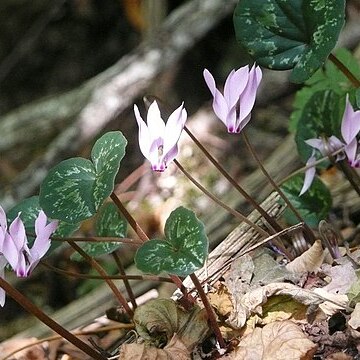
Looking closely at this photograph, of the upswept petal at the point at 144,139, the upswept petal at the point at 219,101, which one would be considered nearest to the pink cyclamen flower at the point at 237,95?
the upswept petal at the point at 219,101

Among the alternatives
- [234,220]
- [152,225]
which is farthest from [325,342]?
[152,225]

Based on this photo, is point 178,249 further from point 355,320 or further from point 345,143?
point 345,143

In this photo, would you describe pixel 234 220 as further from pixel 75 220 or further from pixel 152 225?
pixel 75 220

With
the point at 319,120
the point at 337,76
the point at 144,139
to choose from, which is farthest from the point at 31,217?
the point at 337,76

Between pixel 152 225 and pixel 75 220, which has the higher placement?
pixel 75 220

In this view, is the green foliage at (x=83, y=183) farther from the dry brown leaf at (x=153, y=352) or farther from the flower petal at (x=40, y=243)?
the dry brown leaf at (x=153, y=352)

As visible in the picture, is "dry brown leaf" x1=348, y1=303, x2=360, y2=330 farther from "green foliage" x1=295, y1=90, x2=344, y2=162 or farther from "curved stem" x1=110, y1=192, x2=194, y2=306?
"green foliage" x1=295, y1=90, x2=344, y2=162

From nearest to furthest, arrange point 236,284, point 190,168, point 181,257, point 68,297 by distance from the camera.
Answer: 1. point 181,257
2. point 236,284
3. point 68,297
4. point 190,168
